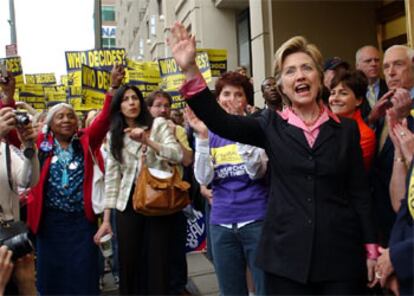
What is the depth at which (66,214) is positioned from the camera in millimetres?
4246

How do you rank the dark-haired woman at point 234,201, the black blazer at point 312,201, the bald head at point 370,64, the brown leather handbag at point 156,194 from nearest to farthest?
the black blazer at point 312,201 < the dark-haired woman at point 234,201 < the brown leather handbag at point 156,194 < the bald head at point 370,64

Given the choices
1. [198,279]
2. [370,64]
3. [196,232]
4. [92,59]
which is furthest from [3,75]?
[92,59]

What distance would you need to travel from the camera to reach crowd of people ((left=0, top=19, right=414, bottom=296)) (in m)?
2.45

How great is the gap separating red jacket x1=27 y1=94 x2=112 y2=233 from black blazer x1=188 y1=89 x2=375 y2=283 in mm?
2019

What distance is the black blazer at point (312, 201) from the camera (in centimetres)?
242

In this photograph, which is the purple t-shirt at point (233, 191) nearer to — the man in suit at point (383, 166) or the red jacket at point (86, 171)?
the man in suit at point (383, 166)

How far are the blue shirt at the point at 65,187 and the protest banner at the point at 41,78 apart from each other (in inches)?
481

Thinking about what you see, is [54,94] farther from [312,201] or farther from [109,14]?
[109,14]

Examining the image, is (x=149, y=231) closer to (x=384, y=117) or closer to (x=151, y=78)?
(x=384, y=117)

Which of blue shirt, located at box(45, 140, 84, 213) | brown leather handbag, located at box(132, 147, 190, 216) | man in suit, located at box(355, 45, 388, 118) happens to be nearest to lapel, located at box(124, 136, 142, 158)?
brown leather handbag, located at box(132, 147, 190, 216)

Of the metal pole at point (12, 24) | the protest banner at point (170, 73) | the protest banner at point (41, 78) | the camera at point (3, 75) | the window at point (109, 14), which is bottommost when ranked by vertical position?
the camera at point (3, 75)

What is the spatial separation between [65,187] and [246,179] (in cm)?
159

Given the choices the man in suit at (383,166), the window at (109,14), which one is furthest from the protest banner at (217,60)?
the window at (109,14)

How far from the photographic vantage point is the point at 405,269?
7.07 feet
